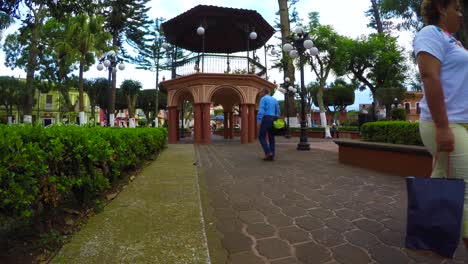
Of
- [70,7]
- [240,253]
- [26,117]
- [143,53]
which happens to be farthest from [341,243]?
[143,53]

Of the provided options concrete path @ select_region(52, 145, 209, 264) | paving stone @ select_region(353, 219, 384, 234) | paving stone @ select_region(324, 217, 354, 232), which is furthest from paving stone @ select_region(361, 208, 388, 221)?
concrete path @ select_region(52, 145, 209, 264)

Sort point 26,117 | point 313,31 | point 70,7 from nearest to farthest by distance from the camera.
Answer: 1. point 70,7
2. point 26,117
3. point 313,31

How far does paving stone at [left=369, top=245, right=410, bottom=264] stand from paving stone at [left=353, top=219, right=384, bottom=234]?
14.8 inches

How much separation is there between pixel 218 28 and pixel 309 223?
1665 cm

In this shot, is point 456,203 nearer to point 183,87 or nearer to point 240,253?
point 240,253

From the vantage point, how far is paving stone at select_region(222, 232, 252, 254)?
2371 millimetres

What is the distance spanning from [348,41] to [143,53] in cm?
2492

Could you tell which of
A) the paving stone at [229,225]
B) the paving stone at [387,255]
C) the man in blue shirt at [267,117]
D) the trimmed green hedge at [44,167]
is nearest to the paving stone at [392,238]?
the paving stone at [387,255]

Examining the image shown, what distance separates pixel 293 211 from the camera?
337 centimetres

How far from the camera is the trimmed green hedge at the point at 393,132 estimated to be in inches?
247

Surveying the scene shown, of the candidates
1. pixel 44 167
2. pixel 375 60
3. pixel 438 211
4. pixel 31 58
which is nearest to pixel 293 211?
pixel 438 211

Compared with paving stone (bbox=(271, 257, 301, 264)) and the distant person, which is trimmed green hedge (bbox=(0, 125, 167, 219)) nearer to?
paving stone (bbox=(271, 257, 301, 264))

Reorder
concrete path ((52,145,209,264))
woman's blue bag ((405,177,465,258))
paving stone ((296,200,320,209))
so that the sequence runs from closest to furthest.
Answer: woman's blue bag ((405,177,465,258))
concrete path ((52,145,209,264))
paving stone ((296,200,320,209))

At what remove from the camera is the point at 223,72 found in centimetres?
1623
